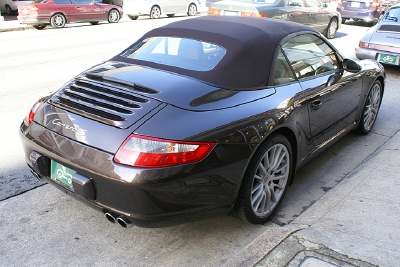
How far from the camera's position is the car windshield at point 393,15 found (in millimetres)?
9023

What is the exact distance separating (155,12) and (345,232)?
18.7 meters

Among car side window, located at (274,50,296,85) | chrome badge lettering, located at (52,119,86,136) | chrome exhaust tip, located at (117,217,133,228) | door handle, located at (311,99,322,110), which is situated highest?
car side window, located at (274,50,296,85)

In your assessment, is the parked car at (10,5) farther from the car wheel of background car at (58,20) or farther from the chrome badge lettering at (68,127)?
the chrome badge lettering at (68,127)

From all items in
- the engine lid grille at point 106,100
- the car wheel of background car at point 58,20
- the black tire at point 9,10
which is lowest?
the black tire at point 9,10

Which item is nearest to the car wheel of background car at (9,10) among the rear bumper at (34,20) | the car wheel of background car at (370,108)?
the rear bumper at (34,20)

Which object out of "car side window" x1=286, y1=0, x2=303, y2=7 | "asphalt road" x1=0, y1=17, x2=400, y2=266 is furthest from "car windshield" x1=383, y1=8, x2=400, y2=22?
"asphalt road" x1=0, y1=17, x2=400, y2=266

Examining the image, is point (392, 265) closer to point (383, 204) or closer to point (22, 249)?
point (383, 204)

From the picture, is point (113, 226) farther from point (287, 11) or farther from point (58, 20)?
point (58, 20)

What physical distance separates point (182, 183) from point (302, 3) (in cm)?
1107

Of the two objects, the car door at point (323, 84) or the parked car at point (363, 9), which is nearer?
the car door at point (323, 84)

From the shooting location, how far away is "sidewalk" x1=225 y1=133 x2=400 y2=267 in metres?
2.79

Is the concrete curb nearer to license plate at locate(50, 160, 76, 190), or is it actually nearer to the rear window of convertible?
license plate at locate(50, 160, 76, 190)

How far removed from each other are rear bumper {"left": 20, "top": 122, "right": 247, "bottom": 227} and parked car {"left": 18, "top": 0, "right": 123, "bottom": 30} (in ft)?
49.7

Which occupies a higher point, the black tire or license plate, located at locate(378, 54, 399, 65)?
license plate, located at locate(378, 54, 399, 65)
